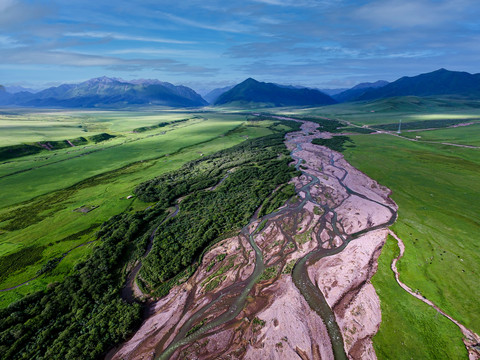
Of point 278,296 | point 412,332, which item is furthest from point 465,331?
point 278,296

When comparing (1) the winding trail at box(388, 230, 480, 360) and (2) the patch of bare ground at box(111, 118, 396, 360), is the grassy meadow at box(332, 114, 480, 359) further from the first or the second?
(2) the patch of bare ground at box(111, 118, 396, 360)

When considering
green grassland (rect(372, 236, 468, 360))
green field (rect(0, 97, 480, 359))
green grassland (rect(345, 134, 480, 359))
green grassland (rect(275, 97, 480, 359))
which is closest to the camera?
green grassland (rect(372, 236, 468, 360))

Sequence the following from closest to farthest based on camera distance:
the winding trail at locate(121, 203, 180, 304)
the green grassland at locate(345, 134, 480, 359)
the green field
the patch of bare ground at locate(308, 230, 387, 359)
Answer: the green grassland at locate(345, 134, 480, 359)
the patch of bare ground at locate(308, 230, 387, 359)
the green field
the winding trail at locate(121, 203, 180, 304)

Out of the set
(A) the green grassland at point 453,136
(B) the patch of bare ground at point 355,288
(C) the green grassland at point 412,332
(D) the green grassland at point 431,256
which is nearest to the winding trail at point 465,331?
(C) the green grassland at point 412,332

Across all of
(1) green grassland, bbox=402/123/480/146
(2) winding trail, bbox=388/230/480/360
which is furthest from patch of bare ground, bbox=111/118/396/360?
(1) green grassland, bbox=402/123/480/146

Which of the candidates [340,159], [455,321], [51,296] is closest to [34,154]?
[51,296]

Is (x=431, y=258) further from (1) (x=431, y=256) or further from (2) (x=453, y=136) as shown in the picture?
(2) (x=453, y=136)
